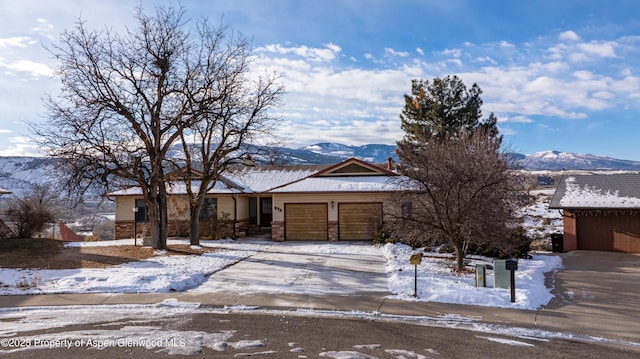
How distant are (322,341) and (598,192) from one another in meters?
19.2

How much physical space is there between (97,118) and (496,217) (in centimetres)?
1461

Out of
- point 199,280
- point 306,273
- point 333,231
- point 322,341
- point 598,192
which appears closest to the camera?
point 322,341

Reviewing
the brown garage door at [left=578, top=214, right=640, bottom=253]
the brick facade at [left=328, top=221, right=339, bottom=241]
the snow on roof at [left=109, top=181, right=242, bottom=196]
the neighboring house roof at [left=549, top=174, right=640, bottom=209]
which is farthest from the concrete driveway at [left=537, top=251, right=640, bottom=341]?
the snow on roof at [left=109, top=181, right=242, bottom=196]

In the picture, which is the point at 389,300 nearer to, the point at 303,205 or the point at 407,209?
the point at 407,209

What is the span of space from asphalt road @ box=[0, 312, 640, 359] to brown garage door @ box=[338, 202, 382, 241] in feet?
49.0

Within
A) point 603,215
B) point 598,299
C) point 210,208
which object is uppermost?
point 210,208

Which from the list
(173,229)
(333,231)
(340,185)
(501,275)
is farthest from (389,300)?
(173,229)

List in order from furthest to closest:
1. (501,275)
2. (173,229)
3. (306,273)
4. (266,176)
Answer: (266,176) < (173,229) < (306,273) < (501,275)

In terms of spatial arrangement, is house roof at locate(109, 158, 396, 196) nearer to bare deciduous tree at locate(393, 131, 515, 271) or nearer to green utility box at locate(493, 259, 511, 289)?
bare deciduous tree at locate(393, 131, 515, 271)

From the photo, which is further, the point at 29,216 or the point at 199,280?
the point at 29,216

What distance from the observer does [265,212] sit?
29.4 m

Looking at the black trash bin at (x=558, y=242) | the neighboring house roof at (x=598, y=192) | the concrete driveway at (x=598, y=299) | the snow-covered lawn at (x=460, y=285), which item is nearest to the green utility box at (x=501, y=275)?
the snow-covered lawn at (x=460, y=285)

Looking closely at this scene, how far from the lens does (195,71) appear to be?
18.4 m

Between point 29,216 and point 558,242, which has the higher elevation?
point 29,216
